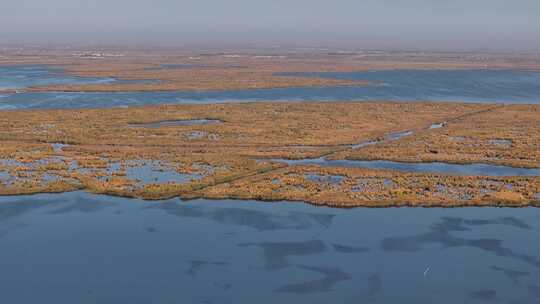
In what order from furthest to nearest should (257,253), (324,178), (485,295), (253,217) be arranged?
(324,178) → (253,217) → (257,253) → (485,295)

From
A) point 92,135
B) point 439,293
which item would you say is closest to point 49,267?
point 439,293

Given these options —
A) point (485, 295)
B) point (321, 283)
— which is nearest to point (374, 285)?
point (321, 283)

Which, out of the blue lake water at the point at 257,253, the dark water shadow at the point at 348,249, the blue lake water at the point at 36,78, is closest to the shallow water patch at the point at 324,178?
the blue lake water at the point at 257,253

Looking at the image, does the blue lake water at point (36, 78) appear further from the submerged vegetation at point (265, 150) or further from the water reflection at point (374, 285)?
the water reflection at point (374, 285)

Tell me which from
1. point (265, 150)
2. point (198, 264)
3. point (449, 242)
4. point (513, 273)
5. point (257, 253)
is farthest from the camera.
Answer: point (265, 150)

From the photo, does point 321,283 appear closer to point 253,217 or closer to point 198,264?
point 198,264

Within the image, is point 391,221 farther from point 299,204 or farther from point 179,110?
point 179,110

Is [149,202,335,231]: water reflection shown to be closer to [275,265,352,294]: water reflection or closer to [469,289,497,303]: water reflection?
[275,265,352,294]: water reflection
